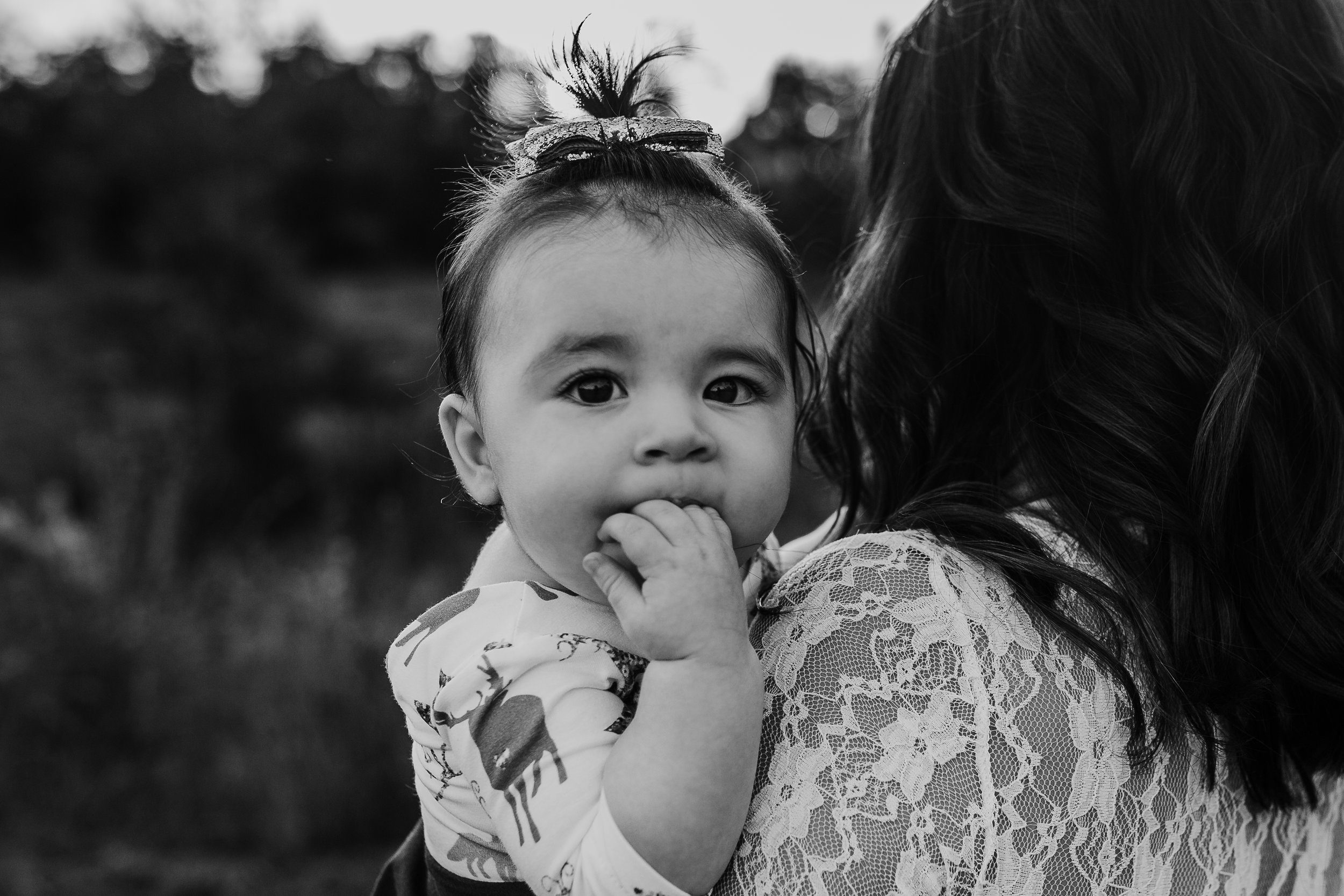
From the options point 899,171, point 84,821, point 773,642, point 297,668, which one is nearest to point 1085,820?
point 773,642

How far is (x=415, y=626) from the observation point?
1397 millimetres

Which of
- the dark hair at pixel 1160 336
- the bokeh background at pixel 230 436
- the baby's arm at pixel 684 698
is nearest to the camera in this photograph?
the baby's arm at pixel 684 698

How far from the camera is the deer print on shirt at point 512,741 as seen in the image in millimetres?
1244

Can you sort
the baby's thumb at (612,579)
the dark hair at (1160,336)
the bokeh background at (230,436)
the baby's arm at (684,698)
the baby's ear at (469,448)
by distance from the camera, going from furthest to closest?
the bokeh background at (230,436), the baby's ear at (469,448), the dark hair at (1160,336), the baby's thumb at (612,579), the baby's arm at (684,698)

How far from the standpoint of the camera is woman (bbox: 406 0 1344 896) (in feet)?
4.03

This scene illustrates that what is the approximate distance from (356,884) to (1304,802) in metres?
3.59

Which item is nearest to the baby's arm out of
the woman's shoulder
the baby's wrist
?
the baby's wrist

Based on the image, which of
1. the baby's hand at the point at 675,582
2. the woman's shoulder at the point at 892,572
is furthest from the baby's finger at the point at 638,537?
the woman's shoulder at the point at 892,572

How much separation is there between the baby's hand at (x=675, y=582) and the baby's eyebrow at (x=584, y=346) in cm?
18

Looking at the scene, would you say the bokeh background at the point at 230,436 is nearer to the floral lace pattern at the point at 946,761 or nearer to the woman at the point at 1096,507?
the woman at the point at 1096,507

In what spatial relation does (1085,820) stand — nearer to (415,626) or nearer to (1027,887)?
(1027,887)

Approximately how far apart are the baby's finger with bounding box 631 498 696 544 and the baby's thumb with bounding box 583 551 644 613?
64mm

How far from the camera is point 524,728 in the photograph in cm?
126

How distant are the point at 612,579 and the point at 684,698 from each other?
0.16 metres
